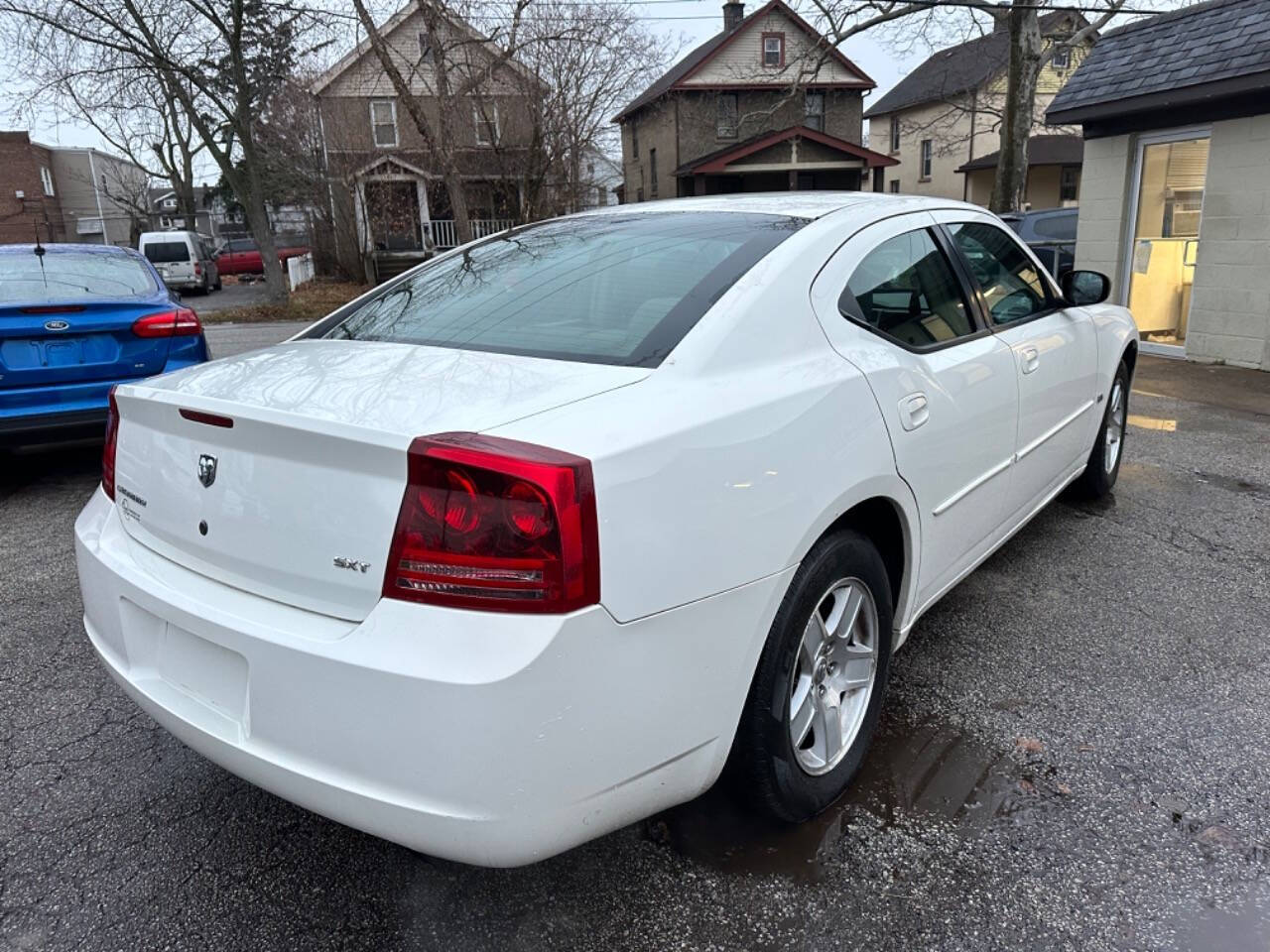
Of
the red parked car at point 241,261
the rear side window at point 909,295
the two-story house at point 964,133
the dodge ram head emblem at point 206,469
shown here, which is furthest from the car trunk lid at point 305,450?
the red parked car at point 241,261

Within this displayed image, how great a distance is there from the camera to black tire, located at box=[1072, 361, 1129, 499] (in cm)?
476

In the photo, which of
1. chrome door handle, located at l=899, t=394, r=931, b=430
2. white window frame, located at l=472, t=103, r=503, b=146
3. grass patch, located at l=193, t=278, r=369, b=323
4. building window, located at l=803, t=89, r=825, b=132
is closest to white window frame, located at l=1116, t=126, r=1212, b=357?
chrome door handle, located at l=899, t=394, r=931, b=430

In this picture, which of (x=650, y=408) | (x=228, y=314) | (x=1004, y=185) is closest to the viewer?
(x=650, y=408)

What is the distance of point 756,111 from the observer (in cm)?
3250

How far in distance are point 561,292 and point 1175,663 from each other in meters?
2.49

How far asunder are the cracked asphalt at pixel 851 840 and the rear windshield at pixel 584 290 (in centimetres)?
118

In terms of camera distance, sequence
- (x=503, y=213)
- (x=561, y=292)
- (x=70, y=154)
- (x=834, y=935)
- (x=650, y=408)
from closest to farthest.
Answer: (x=650, y=408)
(x=834, y=935)
(x=561, y=292)
(x=503, y=213)
(x=70, y=154)

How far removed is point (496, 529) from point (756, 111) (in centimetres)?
3360

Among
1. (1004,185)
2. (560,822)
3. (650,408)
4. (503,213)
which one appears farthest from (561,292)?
(503,213)

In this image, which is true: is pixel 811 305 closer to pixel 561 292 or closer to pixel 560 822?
pixel 561 292

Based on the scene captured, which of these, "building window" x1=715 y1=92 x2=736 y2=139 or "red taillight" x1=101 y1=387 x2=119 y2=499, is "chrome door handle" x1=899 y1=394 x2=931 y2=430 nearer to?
"red taillight" x1=101 y1=387 x2=119 y2=499

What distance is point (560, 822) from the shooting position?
1786 mm

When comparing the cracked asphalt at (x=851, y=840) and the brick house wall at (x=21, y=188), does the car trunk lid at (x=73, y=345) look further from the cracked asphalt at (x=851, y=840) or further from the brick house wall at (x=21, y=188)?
the brick house wall at (x=21, y=188)

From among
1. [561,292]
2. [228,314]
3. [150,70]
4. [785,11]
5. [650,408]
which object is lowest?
[228,314]
